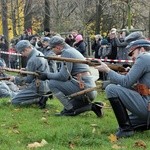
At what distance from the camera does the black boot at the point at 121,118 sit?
7.23m

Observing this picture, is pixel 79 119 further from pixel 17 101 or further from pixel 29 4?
pixel 29 4

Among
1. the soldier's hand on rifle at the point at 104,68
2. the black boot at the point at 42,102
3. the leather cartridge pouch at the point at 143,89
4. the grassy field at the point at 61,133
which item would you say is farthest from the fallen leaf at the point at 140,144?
the black boot at the point at 42,102

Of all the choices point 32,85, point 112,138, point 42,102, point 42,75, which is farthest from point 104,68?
point 32,85

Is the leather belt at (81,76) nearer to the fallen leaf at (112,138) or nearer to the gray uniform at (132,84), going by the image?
the gray uniform at (132,84)

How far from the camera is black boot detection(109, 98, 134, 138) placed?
723cm

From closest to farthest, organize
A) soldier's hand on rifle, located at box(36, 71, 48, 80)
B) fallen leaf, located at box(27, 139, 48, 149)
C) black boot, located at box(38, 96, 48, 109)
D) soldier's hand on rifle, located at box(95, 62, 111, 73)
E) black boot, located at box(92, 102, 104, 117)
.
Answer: fallen leaf, located at box(27, 139, 48, 149) < soldier's hand on rifle, located at box(95, 62, 111, 73) < black boot, located at box(92, 102, 104, 117) < soldier's hand on rifle, located at box(36, 71, 48, 80) < black boot, located at box(38, 96, 48, 109)

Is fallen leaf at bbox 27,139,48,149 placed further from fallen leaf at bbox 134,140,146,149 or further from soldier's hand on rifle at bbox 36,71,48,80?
soldier's hand on rifle at bbox 36,71,48,80

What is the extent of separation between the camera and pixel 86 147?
6.70 m

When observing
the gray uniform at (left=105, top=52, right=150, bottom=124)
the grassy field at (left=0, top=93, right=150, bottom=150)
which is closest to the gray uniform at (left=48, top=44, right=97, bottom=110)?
the grassy field at (left=0, top=93, right=150, bottom=150)

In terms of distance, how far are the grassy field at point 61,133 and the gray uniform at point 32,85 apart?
0.92m

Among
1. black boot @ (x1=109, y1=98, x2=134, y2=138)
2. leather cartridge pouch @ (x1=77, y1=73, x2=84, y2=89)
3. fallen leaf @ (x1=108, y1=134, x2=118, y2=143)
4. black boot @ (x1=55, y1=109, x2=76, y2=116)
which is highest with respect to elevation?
leather cartridge pouch @ (x1=77, y1=73, x2=84, y2=89)

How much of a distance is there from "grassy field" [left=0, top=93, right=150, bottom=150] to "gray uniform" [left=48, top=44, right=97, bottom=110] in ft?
1.57

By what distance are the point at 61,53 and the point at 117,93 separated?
2464 millimetres

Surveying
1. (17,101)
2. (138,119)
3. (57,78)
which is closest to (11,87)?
(17,101)
